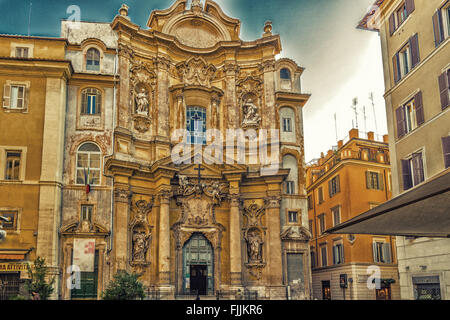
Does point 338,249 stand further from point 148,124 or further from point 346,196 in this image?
point 148,124

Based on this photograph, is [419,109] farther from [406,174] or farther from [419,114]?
[406,174]

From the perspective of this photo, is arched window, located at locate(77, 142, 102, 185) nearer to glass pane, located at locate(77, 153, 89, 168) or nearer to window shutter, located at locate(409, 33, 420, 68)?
glass pane, located at locate(77, 153, 89, 168)

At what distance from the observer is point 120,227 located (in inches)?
1101

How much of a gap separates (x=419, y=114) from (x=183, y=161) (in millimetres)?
14702

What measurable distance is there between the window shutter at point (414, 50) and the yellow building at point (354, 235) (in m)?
15.6

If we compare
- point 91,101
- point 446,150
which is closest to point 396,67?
point 446,150

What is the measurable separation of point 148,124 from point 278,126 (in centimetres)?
866

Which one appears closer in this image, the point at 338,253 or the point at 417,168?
the point at 417,168

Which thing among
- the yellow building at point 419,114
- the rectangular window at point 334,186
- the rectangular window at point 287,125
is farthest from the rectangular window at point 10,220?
the rectangular window at point 334,186

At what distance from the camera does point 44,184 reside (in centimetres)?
2652

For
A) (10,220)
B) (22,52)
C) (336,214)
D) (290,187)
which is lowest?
(10,220)

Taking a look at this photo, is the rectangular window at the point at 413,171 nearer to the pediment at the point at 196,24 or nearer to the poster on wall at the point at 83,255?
the poster on wall at the point at 83,255

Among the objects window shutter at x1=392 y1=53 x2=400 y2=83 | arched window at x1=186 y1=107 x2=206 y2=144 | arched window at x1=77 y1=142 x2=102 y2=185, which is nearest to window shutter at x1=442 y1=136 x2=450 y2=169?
window shutter at x1=392 y1=53 x2=400 y2=83

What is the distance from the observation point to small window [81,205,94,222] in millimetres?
27708
